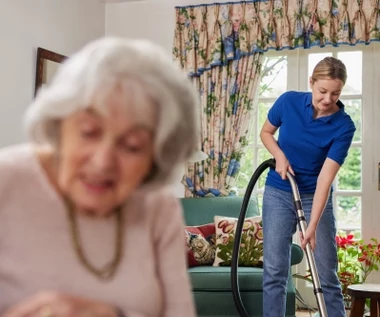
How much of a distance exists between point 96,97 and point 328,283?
2720 millimetres

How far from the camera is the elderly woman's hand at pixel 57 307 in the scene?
638mm

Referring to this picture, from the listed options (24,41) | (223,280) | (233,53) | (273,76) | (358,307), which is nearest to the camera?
(358,307)

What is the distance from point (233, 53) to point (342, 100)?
929mm

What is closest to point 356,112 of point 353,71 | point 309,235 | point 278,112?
point 353,71

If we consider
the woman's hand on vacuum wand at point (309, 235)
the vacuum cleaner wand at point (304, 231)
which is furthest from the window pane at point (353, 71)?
the woman's hand on vacuum wand at point (309, 235)

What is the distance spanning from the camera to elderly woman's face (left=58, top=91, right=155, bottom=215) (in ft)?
2.16

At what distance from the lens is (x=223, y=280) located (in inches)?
158

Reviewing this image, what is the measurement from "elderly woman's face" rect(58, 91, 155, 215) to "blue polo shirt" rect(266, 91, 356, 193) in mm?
2453

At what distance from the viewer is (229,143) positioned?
5.23 m

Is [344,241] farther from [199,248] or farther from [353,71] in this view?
[353,71]

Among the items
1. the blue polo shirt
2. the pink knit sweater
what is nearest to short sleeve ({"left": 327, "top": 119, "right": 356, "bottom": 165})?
the blue polo shirt

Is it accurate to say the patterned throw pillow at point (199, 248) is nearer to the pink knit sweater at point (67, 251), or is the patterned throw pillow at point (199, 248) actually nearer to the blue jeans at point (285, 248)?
the blue jeans at point (285, 248)

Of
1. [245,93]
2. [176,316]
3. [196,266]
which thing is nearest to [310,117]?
[196,266]

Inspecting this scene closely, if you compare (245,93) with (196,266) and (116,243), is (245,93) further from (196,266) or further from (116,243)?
(116,243)
